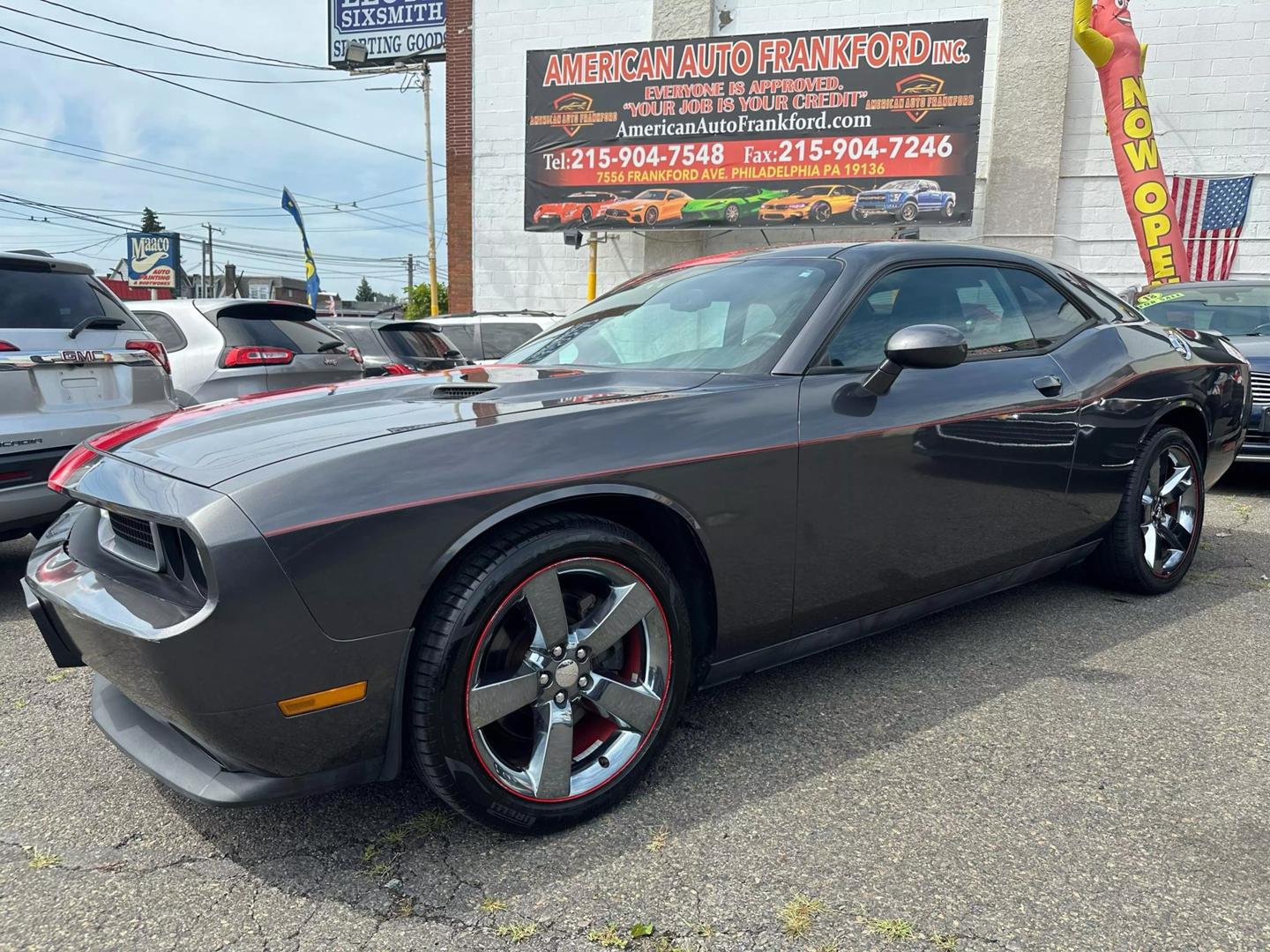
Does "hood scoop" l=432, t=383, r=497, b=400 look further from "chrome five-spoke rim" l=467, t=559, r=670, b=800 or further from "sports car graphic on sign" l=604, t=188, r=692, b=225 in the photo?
"sports car graphic on sign" l=604, t=188, r=692, b=225

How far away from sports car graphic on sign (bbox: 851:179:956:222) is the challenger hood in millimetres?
13061

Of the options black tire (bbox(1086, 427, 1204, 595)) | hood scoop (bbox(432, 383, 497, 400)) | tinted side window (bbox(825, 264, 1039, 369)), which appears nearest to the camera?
hood scoop (bbox(432, 383, 497, 400))

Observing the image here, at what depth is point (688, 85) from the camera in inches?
614

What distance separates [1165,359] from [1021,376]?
1108mm

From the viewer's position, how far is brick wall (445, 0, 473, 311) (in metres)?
17.9

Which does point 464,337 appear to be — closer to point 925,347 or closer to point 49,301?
point 49,301

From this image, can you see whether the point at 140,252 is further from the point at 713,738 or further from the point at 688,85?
the point at 713,738

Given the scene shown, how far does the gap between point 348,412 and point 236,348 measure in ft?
13.8

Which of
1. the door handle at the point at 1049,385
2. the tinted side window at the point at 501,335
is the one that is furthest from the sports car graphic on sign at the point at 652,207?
the door handle at the point at 1049,385

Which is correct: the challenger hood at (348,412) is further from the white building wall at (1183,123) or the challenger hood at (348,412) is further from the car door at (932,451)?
the white building wall at (1183,123)

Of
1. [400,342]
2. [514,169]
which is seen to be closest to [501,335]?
[400,342]

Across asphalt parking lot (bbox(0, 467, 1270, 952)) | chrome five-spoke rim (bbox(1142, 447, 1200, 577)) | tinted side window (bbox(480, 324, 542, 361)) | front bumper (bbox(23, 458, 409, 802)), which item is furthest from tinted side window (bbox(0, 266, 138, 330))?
tinted side window (bbox(480, 324, 542, 361))

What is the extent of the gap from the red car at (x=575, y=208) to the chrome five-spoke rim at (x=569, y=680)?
48.6 feet

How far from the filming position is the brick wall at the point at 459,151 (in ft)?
58.9
